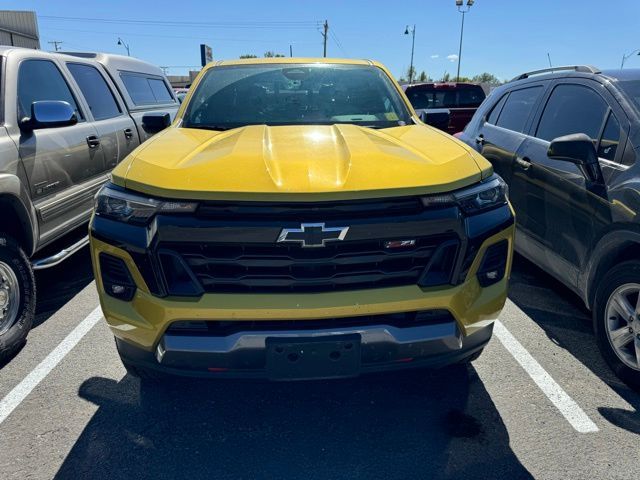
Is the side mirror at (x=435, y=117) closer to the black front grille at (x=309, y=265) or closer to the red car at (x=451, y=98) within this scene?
the black front grille at (x=309, y=265)

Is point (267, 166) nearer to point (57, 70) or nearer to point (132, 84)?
point (57, 70)

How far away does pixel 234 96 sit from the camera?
3.61 meters

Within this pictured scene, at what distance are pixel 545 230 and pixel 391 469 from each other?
7.49ft

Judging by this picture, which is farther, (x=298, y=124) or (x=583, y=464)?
(x=298, y=124)

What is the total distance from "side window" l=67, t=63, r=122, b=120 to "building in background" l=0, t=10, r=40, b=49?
89.4 feet

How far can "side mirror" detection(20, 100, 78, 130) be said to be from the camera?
3.62 meters

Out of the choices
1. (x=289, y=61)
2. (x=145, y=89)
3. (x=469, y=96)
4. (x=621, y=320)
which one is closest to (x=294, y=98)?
(x=289, y=61)

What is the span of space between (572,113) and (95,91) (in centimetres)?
466

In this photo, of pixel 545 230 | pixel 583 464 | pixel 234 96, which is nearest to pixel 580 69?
pixel 545 230

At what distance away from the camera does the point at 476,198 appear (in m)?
2.31

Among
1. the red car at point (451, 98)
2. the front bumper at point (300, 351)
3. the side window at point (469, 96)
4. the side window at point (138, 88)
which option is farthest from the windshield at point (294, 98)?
the side window at point (469, 96)

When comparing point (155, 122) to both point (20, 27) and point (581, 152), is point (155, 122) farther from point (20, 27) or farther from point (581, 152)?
point (20, 27)

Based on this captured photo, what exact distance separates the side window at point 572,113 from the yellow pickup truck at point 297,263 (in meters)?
1.72

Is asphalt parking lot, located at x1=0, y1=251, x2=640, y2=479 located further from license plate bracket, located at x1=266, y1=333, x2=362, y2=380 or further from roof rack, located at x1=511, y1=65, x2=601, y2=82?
roof rack, located at x1=511, y1=65, x2=601, y2=82
